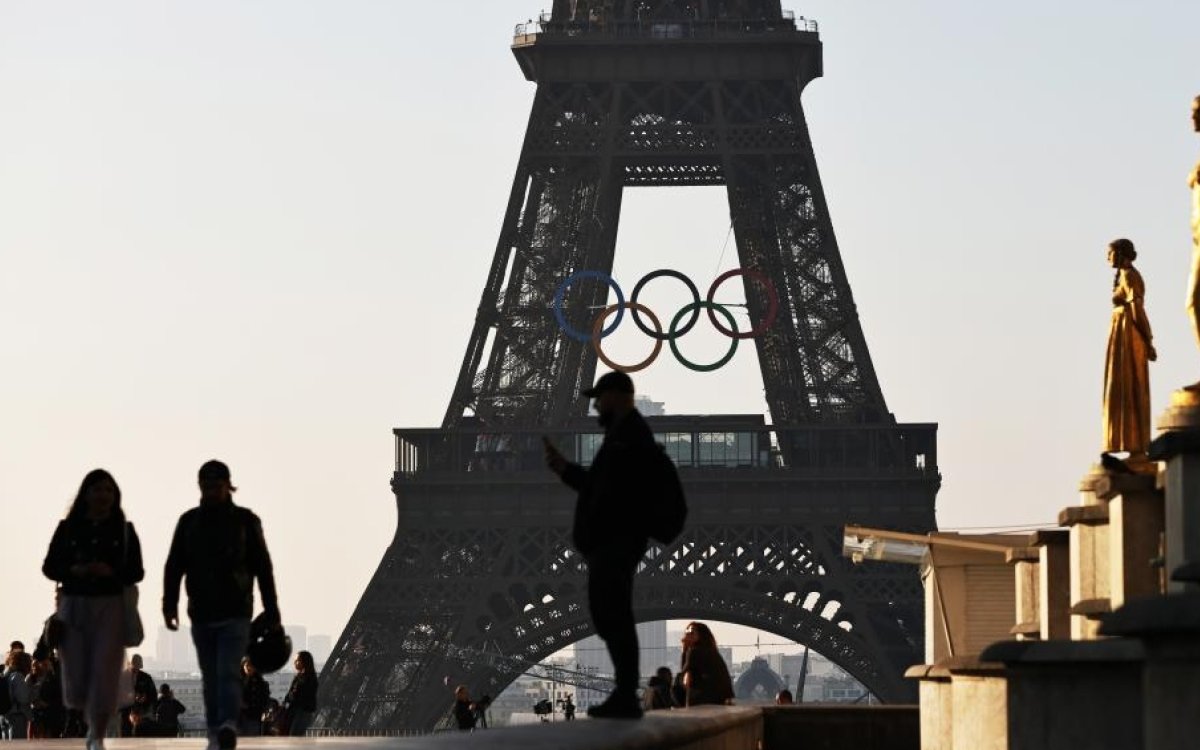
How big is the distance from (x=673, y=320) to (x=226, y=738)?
59.1m

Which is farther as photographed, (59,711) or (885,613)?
(885,613)

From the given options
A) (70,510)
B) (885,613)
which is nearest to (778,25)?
(885,613)

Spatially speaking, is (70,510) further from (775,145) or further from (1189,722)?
(775,145)

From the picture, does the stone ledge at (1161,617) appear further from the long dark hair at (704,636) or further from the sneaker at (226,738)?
the long dark hair at (704,636)

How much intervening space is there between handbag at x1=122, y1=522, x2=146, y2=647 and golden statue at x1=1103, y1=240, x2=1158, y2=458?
11.5 metres

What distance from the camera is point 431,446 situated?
80.6m

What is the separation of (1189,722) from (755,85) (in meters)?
68.3

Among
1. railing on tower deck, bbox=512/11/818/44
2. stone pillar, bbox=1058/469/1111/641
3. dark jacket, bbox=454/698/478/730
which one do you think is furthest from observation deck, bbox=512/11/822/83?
stone pillar, bbox=1058/469/1111/641

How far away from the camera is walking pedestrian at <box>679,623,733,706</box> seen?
26.4 meters

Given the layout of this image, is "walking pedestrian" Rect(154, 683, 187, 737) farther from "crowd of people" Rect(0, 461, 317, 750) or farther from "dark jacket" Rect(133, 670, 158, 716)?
"crowd of people" Rect(0, 461, 317, 750)

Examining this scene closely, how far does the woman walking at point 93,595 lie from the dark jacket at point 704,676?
9903 mm

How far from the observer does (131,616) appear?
1736cm

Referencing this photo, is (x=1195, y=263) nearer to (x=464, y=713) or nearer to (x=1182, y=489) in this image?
(x=1182, y=489)

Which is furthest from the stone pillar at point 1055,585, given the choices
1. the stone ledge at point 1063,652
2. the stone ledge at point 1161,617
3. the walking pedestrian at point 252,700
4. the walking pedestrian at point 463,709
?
the stone ledge at point 1161,617
